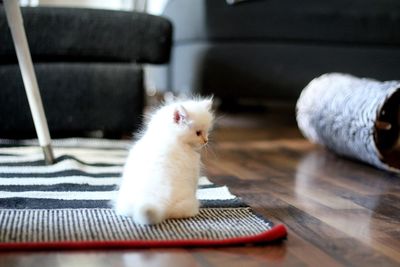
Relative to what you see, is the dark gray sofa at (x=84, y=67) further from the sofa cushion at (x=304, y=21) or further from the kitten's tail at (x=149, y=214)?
the kitten's tail at (x=149, y=214)

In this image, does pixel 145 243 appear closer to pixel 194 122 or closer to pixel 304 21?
pixel 194 122

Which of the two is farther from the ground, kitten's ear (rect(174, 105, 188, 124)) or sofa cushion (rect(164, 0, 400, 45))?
sofa cushion (rect(164, 0, 400, 45))

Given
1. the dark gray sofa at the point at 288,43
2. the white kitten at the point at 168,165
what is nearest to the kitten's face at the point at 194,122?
the white kitten at the point at 168,165

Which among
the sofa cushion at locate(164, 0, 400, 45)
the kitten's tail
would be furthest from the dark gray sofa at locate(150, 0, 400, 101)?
the kitten's tail

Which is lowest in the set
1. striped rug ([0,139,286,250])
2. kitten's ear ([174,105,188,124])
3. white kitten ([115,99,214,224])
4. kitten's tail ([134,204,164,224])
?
striped rug ([0,139,286,250])

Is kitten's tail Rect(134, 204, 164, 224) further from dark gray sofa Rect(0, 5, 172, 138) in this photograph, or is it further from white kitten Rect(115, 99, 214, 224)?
dark gray sofa Rect(0, 5, 172, 138)

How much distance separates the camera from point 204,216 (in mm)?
871

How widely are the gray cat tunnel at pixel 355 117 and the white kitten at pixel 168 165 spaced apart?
0.67 metres

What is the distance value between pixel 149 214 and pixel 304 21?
1.44 metres

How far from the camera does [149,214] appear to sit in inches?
30.5

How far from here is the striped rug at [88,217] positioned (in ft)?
2.39

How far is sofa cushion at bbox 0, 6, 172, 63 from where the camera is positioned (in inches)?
64.1

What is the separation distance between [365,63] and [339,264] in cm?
150

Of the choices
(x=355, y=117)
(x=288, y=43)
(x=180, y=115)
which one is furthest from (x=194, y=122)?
(x=288, y=43)
